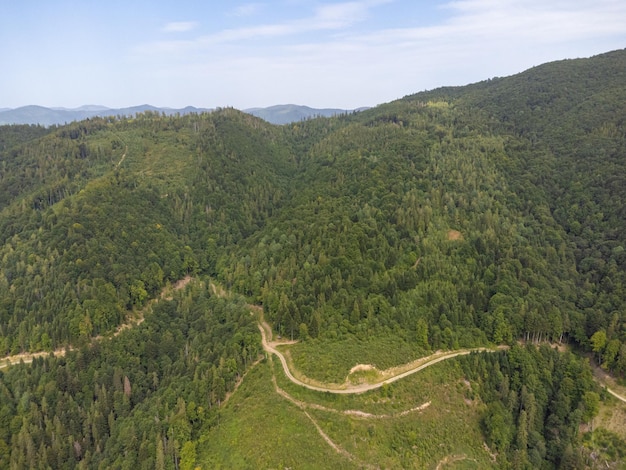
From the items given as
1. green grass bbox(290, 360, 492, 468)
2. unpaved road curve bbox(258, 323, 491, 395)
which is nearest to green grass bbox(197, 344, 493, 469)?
green grass bbox(290, 360, 492, 468)

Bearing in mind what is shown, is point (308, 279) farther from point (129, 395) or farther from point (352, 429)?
point (129, 395)

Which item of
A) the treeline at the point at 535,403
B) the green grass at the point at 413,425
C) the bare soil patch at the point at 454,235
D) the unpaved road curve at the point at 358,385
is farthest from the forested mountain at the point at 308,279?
the green grass at the point at 413,425

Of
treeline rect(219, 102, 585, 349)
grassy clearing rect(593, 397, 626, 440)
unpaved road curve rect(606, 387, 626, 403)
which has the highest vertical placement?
treeline rect(219, 102, 585, 349)

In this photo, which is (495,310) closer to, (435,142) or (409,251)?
(409,251)

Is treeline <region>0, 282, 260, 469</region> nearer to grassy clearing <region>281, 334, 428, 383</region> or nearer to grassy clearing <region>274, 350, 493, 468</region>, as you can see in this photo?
grassy clearing <region>281, 334, 428, 383</region>

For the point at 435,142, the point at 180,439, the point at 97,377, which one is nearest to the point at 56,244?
the point at 97,377

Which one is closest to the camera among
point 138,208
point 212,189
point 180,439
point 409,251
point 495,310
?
point 180,439

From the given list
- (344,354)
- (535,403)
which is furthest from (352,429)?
→ (535,403)

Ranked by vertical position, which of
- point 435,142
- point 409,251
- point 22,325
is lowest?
point 22,325
